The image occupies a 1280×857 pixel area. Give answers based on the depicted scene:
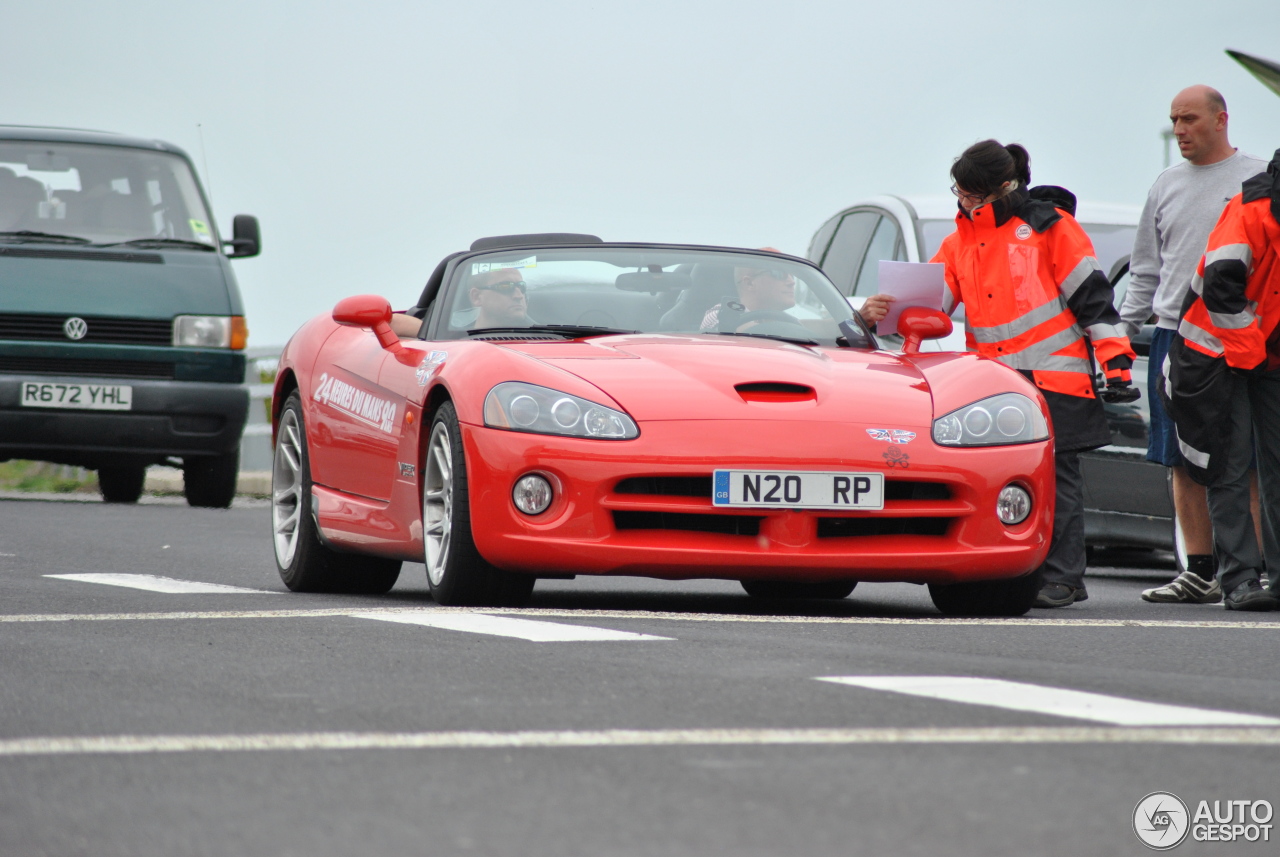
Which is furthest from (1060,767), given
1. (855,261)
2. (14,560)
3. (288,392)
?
(855,261)

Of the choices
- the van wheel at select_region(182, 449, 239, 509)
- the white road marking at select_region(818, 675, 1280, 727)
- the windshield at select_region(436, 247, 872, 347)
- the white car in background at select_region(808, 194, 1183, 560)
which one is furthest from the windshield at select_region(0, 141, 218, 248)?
the white road marking at select_region(818, 675, 1280, 727)

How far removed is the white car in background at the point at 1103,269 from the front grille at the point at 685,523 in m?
2.90

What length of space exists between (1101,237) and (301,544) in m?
4.76

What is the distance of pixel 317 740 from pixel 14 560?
5.72m

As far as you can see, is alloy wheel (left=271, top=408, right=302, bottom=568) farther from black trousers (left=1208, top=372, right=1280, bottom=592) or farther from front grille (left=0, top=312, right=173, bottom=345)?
front grille (left=0, top=312, right=173, bottom=345)

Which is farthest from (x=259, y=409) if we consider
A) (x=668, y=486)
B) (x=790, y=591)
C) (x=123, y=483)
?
(x=668, y=486)

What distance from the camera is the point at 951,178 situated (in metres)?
8.14

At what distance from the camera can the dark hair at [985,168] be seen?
7906 millimetres

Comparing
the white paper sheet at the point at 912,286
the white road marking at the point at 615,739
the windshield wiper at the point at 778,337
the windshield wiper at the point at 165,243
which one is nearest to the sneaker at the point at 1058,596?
the white paper sheet at the point at 912,286

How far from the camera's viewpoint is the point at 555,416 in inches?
251

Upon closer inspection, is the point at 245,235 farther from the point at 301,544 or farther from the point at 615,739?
the point at 615,739

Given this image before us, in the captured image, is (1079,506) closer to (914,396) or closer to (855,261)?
(914,396)

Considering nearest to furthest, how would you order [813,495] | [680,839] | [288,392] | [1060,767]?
[680,839] < [1060,767] < [813,495] < [288,392]

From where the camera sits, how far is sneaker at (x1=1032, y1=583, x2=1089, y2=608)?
7582 mm
